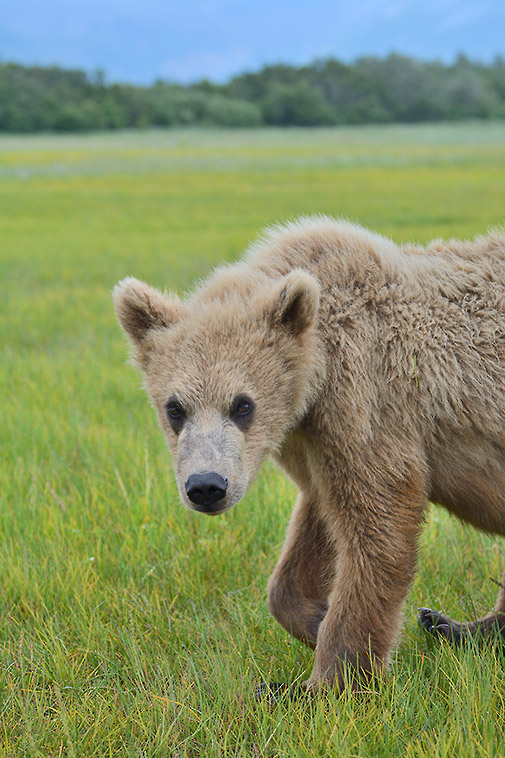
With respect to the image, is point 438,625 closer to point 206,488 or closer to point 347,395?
point 347,395

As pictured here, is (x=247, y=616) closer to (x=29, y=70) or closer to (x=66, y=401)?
(x=66, y=401)

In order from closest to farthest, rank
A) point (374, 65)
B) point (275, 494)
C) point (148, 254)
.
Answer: point (275, 494) → point (148, 254) → point (374, 65)

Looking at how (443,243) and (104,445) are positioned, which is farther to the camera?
(104,445)

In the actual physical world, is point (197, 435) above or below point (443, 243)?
below

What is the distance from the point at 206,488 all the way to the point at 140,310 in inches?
37.1

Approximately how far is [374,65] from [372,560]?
120 meters

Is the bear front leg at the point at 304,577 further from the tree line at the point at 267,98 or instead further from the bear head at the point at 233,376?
the tree line at the point at 267,98

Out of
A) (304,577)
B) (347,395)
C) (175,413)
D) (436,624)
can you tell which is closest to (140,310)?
(175,413)

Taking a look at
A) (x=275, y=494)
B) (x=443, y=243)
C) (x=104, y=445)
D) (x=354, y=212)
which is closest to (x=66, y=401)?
(x=104, y=445)

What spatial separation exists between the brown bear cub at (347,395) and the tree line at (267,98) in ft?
275

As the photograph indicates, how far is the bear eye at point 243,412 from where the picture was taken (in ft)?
10.4

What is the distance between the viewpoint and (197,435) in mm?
3076

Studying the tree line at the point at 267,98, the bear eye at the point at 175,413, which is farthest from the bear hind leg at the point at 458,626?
the tree line at the point at 267,98

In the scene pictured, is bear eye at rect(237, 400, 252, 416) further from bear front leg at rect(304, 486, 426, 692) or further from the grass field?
the grass field
